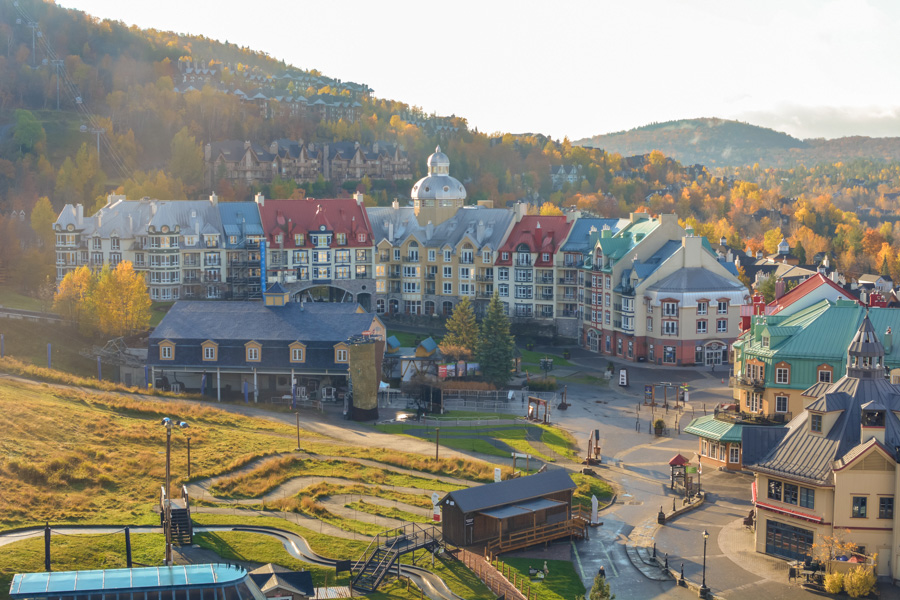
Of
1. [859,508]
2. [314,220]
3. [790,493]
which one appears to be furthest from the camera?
[314,220]

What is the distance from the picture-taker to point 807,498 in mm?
48562

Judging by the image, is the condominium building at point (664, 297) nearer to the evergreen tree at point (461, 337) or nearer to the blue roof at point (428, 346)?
Result: the evergreen tree at point (461, 337)

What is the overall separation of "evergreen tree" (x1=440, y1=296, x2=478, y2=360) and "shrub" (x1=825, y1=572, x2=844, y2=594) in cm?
4680

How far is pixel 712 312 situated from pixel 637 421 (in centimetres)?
2476

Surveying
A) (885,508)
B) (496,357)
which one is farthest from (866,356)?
(496,357)

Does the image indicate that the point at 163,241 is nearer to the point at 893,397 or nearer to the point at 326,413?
the point at 326,413

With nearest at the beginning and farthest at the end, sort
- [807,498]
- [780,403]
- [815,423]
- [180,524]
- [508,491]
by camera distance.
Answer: [180,524] → [807,498] → [508,491] → [815,423] → [780,403]

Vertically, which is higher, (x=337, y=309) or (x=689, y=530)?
(x=337, y=309)

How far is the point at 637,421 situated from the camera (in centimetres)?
7356

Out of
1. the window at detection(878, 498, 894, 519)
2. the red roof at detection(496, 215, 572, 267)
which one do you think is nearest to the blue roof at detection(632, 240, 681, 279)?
the red roof at detection(496, 215, 572, 267)

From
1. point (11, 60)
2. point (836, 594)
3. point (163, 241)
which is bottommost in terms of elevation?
point (836, 594)

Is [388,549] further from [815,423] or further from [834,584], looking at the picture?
[815,423]

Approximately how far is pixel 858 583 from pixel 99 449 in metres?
39.4

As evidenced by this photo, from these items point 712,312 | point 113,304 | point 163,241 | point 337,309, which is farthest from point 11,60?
point 712,312
